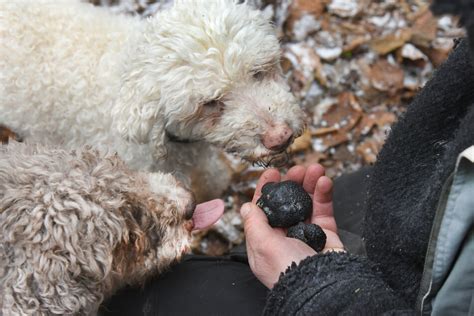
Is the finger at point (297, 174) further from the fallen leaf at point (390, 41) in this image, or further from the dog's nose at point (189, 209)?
the fallen leaf at point (390, 41)

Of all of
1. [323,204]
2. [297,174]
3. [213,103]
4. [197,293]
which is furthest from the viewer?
[213,103]

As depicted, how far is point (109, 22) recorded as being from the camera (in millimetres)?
2748

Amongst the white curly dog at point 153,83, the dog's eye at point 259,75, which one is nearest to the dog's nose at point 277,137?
the white curly dog at point 153,83

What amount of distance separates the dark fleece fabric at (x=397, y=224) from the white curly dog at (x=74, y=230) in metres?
0.46

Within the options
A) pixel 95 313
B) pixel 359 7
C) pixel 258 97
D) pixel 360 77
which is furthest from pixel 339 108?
pixel 95 313

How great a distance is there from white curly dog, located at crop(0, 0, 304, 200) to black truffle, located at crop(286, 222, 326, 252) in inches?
20.7

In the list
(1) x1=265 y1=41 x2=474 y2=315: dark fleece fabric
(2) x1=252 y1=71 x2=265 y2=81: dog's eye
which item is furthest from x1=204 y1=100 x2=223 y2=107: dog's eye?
(1) x1=265 y1=41 x2=474 y2=315: dark fleece fabric

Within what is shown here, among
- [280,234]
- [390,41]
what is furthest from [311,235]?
[390,41]

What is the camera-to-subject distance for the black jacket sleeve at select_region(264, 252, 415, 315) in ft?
4.68

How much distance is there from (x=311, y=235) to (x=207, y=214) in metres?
0.48

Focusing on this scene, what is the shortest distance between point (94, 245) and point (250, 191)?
1.63 metres

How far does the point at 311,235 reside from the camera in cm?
180

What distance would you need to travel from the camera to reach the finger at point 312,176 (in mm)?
2127

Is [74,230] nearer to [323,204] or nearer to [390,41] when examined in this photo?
[323,204]
